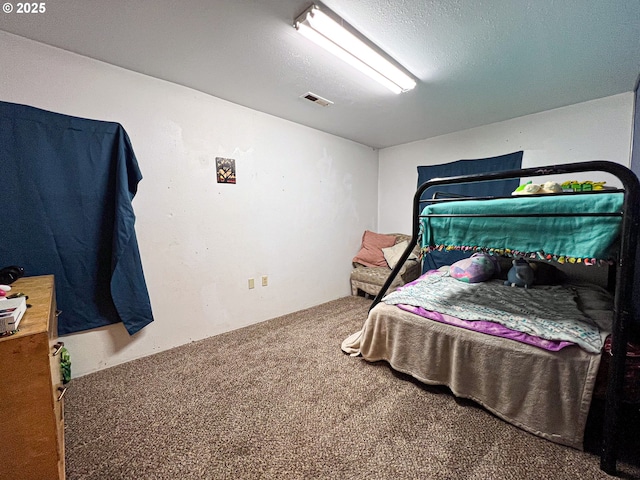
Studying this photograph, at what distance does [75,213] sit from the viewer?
5.62 feet

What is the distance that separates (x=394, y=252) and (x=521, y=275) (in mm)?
1557

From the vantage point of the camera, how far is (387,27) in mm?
1461

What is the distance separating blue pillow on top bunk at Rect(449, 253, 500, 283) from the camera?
2.35 metres

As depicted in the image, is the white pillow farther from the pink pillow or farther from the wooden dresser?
the wooden dresser

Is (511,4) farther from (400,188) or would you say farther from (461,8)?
(400,188)

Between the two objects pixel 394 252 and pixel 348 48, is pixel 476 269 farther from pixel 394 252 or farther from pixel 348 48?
pixel 348 48

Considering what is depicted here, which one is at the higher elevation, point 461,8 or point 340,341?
point 461,8

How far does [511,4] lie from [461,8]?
243 mm

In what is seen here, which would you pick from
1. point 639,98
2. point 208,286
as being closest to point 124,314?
point 208,286

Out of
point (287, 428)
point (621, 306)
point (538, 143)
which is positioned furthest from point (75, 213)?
point (538, 143)

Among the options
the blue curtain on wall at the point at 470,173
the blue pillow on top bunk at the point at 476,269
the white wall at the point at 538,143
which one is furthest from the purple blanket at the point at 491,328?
the white wall at the point at 538,143

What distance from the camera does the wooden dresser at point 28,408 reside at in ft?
2.56

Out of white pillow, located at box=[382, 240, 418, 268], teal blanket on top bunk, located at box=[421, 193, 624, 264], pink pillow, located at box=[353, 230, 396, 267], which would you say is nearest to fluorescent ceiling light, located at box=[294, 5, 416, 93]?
teal blanket on top bunk, located at box=[421, 193, 624, 264]

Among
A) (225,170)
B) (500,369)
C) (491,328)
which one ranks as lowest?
(500,369)
